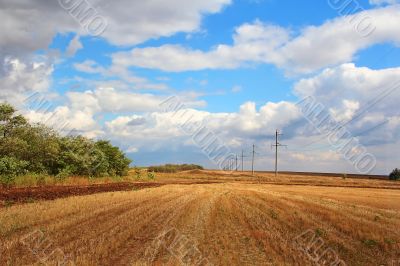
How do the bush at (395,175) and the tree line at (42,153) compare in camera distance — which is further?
the bush at (395,175)

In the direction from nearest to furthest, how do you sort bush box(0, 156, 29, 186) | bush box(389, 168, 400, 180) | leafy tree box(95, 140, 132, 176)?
1. bush box(0, 156, 29, 186)
2. leafy tree box(95, 140, 132, 176)
3. bush box(389, 168, 400, 180)

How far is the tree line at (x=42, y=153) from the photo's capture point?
43281mm

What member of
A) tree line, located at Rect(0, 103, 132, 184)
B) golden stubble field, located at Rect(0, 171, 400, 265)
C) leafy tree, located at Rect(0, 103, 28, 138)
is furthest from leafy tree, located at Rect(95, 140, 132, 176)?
golden stubble field, located at Rect(0, 171, 400, 265)

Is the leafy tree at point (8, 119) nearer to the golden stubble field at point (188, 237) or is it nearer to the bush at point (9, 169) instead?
the bush at point (9, 169)

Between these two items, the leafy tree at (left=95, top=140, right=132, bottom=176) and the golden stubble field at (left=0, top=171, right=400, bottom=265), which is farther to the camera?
the leafy tree at (left=95, top=140, right=132, bottom=176)

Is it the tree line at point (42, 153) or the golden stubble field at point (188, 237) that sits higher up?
the tree line at point (42, 153)

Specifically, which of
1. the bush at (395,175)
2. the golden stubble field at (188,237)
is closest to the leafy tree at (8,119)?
the golden stubble field at (188,237)

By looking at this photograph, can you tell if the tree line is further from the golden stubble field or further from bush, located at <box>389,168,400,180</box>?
bush, located at <box>389,168,400,180</box>

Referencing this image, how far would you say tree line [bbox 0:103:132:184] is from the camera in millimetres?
43281

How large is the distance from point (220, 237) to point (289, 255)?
3.12 m

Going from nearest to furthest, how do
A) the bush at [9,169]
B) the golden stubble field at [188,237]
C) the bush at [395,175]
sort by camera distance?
1. the golden stubble field at [188,237]
2. the bush at [9,169]
3. the bush at [395,175]

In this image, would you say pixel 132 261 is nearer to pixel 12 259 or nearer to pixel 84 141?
pixel 12 259

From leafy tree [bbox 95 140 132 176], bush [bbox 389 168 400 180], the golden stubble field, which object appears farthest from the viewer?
bush [bbox 389 168 400 180]

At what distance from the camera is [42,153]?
167 feet
